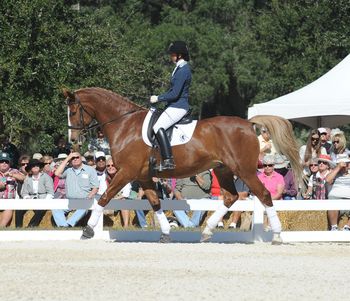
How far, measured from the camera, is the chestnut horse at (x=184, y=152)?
655 inches

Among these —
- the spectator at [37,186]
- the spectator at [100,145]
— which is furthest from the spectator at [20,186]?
the spectator at [100,145]

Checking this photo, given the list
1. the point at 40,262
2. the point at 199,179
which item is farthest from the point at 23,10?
the point at 40,262

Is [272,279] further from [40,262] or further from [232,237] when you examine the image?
[232,237]

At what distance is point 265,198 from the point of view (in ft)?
54.7

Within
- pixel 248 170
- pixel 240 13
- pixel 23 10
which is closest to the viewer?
pixel 248 170

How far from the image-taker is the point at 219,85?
53.5 meters

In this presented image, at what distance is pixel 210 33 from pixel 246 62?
2.50 metres

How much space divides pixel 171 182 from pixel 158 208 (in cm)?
367

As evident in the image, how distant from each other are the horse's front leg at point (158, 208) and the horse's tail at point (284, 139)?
1.94 metres

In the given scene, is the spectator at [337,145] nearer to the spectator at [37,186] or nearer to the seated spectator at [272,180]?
the seated spectator at [272,180]

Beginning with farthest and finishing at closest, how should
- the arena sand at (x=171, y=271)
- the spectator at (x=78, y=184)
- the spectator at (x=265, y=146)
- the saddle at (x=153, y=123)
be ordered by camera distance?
the spectator at (x=265, y=146), the spectator at (x=78, y=184), the saddle at (x=153, y=123), the arena sand at (x=171, y=271)

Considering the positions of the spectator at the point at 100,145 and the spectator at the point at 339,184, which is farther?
the spectator at the point at 100,145

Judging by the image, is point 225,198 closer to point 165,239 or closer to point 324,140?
point 165,239

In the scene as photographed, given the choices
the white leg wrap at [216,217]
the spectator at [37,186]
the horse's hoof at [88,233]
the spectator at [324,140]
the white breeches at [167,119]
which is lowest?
the horse's hoof at [88,233]
